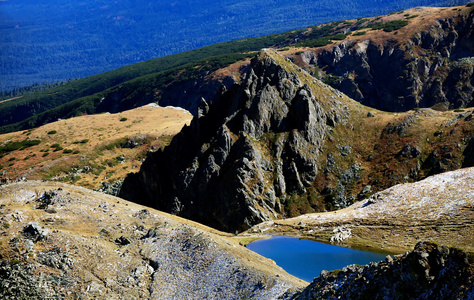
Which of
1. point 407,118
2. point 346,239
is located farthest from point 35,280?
point 407,118

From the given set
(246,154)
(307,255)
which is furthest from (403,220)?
(246,154)

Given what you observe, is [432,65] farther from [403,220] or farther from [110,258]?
[110,258]

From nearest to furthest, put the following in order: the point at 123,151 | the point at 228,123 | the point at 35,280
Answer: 1. the point at 35,280
2. the point at 228,123
3. the point at 123,151

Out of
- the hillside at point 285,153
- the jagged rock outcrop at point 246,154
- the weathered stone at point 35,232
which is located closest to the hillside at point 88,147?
the jagged rock outcrop at point 246,154

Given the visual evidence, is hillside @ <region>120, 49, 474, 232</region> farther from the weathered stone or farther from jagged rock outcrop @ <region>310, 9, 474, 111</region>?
jagged rock outcrop @ <region>310, 9, 474, 111</region>

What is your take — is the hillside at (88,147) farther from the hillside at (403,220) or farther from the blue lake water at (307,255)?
the hillside at (403,220)

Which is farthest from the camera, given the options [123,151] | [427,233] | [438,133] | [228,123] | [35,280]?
[123,151]

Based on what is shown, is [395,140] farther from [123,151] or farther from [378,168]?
[123,151]
